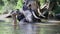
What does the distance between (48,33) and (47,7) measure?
12184mm

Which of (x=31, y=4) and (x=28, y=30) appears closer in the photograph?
(x=28, y=30)

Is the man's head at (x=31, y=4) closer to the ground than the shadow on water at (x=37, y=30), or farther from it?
farther from it

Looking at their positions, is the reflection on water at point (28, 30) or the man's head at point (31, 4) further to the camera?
the man's head at point (31, 4)

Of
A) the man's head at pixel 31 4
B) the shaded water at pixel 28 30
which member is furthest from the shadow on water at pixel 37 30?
the man's head at pixel 31 4

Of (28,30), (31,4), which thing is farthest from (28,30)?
(31,4)

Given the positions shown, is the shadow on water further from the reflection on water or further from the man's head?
the man's head

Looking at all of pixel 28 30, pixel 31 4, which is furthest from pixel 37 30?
pixel 31 4

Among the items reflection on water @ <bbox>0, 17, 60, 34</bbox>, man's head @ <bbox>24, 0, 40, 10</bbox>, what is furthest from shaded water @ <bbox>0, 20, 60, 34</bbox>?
man's head @ <bbox>24, 0, 40, 10</bbox>

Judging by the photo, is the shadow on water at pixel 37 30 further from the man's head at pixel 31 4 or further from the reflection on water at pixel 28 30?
the man's head at pixel 31 4

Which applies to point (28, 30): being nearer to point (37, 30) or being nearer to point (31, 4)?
point (37, 30)

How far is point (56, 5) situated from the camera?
2341 cm

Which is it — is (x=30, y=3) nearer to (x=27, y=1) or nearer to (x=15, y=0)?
(x=27, y=1)

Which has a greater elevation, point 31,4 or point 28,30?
point 31,4

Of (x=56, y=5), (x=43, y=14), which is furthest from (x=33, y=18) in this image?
(x=56, y=5)
